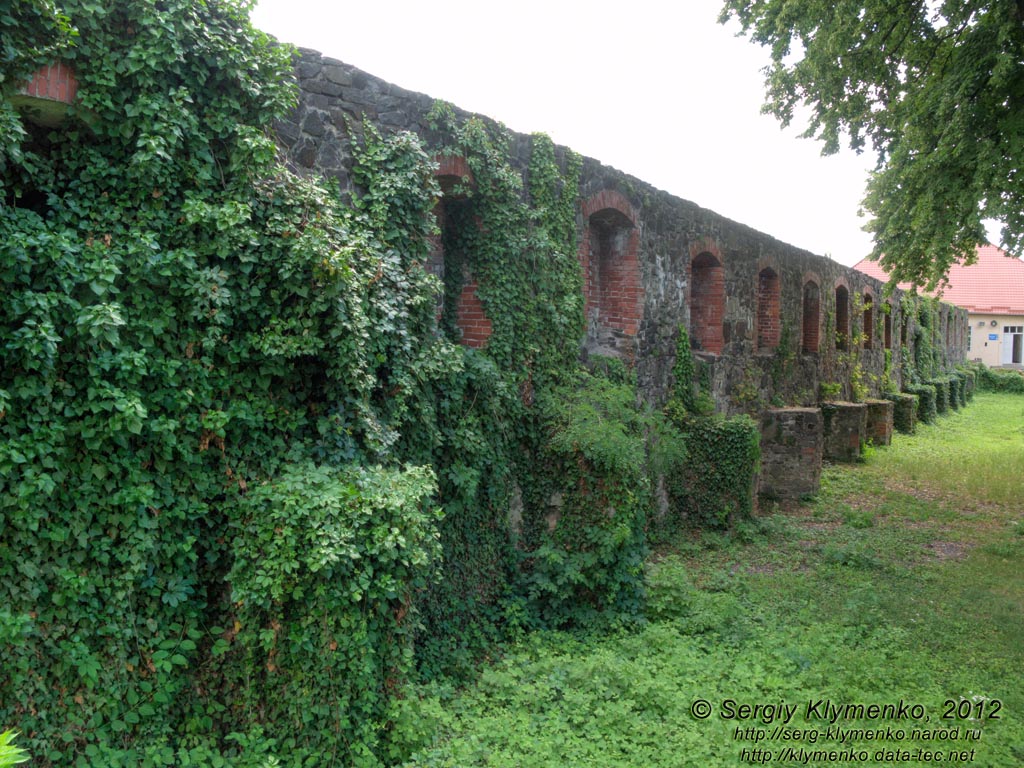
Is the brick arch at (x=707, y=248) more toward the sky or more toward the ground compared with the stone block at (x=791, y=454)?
more toward the sky

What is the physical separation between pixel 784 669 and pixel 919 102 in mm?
6612

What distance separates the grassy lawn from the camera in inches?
173

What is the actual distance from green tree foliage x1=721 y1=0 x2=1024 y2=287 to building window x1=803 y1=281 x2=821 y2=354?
4.16m

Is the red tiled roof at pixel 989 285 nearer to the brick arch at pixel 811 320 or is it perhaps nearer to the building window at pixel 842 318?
the building window at pixel 842 318

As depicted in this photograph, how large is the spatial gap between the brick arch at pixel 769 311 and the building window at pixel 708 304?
91.2 inches

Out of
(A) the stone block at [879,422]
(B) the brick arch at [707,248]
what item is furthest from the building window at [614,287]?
(A) the stone block at [879,422]

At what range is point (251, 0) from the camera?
4.45 meters

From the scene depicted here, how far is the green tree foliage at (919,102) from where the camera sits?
8.02 metres

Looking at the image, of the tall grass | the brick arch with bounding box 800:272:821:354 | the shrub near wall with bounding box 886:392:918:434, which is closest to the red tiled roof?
the tall grass

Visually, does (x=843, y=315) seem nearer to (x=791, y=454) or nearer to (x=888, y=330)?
(x=888, y=330)

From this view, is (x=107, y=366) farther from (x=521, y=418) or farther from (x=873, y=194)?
(x=873, y=194)

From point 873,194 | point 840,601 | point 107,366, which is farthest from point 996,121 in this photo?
point 107,366

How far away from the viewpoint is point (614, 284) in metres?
8.99

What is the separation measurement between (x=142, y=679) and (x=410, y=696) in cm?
138
